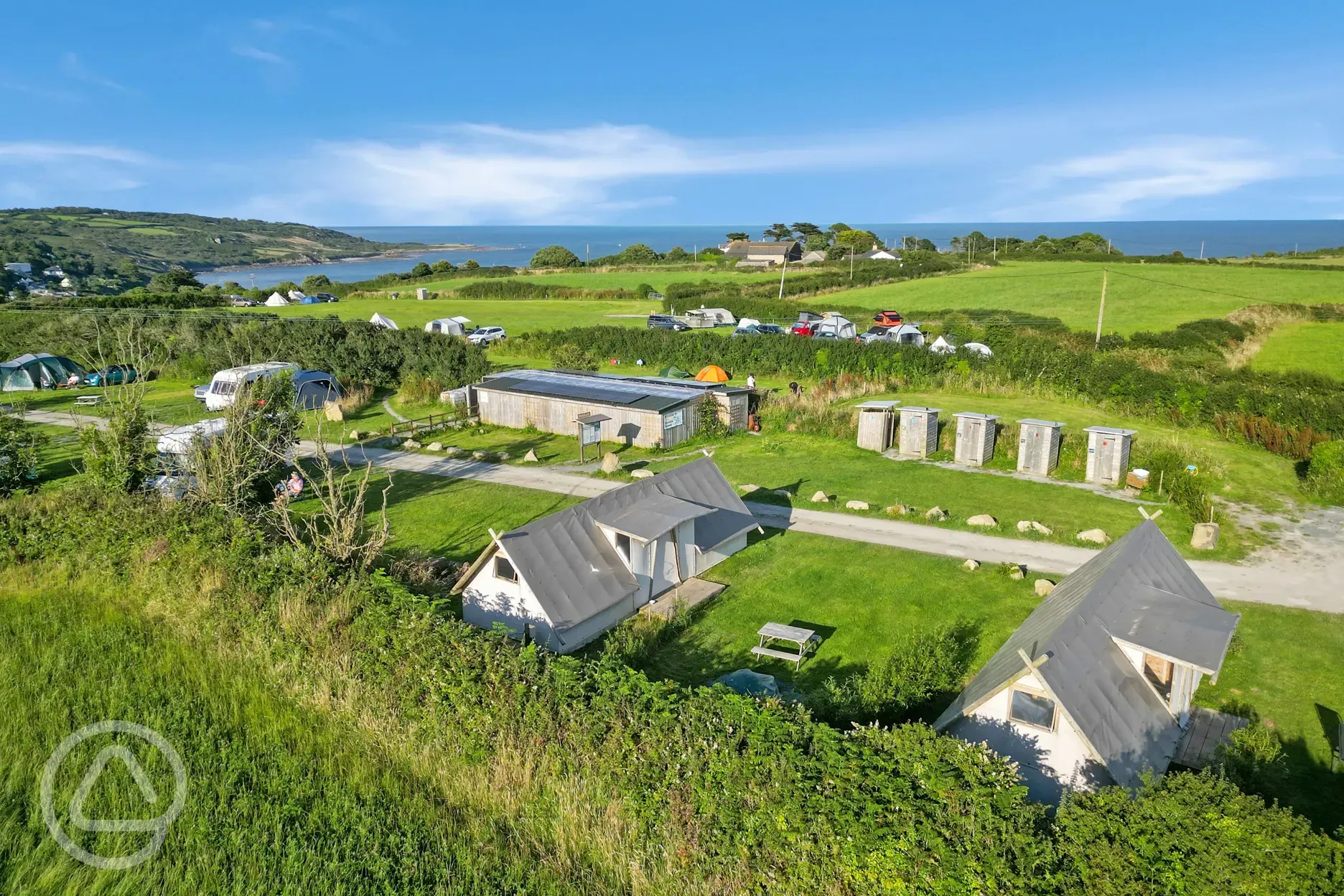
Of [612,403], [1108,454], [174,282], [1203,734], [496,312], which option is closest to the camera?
[1203,734]

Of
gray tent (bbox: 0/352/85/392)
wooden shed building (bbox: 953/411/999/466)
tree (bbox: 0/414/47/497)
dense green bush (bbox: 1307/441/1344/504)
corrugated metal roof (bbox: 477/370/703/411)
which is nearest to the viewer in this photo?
dense green bush (bbox: 1307/441/1344/504)

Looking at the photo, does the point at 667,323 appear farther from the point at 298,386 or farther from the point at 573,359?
the point at 298,386

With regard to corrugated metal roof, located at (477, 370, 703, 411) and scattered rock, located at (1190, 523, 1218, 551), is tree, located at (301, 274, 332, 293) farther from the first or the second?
scattered rock, located at (1190, 523, 1218, 551)

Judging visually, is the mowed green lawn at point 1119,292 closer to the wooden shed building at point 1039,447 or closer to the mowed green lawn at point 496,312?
the mowed green lawn at point 496,312

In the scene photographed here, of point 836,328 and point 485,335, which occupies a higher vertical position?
point 836,328

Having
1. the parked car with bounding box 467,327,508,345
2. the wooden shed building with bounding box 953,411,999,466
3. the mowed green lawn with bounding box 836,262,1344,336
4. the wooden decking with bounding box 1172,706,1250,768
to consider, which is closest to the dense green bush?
the wooden shed building with bounding box 953,411,999,466

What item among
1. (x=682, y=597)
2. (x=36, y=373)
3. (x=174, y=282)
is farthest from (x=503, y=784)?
(x=174, y=282)
